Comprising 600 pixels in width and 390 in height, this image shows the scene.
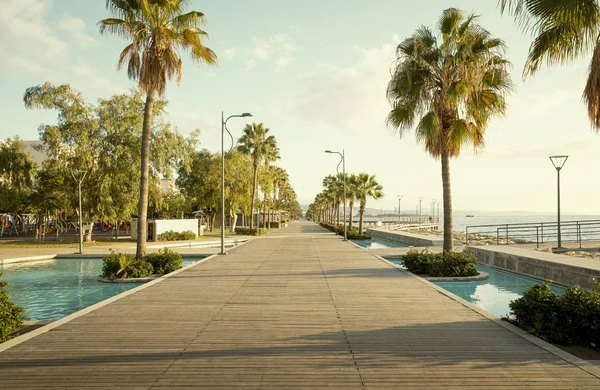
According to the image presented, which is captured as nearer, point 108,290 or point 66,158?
point 108,290

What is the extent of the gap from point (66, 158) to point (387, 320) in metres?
29.9

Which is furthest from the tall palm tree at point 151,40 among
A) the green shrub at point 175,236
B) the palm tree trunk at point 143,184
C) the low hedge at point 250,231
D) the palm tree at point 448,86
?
the low hedge at point 250,231

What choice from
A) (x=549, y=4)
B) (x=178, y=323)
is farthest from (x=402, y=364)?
(x=549, y=4)

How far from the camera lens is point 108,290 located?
13.9 meters

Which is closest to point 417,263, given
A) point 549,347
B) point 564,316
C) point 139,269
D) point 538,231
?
point 564,316

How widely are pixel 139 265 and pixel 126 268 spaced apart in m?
0.43

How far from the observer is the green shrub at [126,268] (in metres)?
14.2

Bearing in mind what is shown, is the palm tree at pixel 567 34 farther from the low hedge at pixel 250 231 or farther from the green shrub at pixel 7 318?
the low hedge at pixel 250 231

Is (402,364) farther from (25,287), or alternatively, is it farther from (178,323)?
(25,287)

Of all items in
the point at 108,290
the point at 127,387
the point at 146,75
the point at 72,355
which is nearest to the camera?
the point at 127,387

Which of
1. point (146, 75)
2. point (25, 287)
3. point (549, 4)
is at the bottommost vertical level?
point (25, 287)

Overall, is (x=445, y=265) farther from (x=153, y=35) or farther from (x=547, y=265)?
(x=153, y=35)

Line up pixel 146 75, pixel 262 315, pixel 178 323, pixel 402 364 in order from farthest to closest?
pixel 146 75, pixel 262 315, pixel 178 323, pixel 402 364

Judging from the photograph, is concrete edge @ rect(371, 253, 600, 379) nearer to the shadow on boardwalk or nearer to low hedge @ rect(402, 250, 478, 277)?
the shadow on boardwalk
